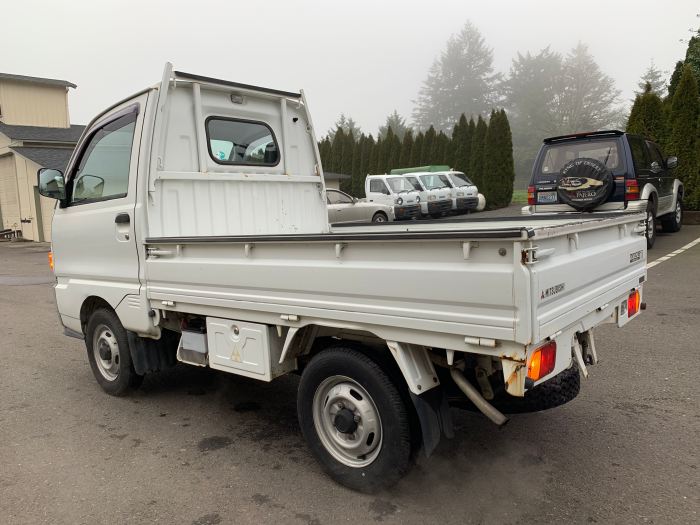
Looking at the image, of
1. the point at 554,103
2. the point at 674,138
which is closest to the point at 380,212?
the point at 674,138

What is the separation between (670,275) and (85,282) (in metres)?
8.37

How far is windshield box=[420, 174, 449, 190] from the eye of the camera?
71.8ft

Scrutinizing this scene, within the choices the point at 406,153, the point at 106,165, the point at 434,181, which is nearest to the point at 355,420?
the point at 106,165

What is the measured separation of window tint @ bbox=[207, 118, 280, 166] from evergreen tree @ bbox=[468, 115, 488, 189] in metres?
22.6

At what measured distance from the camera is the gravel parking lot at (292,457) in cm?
288

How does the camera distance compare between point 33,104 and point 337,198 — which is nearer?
point 337,198

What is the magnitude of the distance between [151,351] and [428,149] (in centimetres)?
2561

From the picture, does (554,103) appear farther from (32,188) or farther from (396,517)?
(396,517)

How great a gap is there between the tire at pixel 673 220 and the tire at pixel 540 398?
11756mm

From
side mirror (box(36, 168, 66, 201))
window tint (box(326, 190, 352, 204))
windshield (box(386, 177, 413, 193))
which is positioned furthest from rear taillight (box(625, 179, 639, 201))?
windshield (box(386, 177, 413, 193))

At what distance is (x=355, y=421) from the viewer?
2.98m

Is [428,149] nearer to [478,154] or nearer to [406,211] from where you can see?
[478,154]

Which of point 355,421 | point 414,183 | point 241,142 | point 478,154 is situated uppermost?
point 478,154

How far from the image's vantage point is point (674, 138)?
15172 mm
